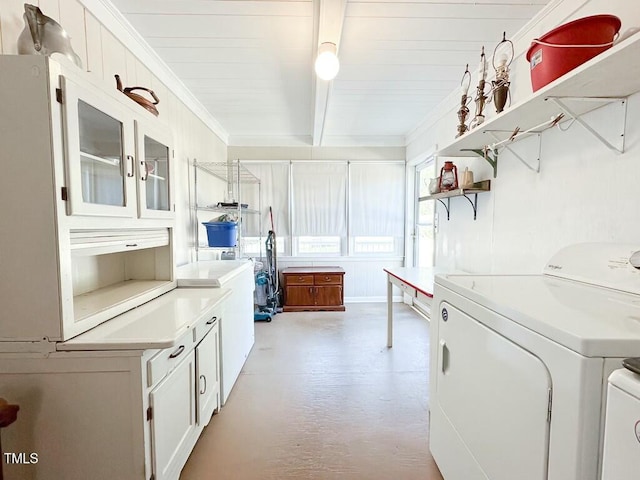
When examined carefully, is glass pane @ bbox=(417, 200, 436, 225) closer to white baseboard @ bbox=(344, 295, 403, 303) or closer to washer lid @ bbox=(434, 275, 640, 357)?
white baseboard @ bbox=(344, 295, 403, 303)

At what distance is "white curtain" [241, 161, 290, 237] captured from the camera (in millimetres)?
4676

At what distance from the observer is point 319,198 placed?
4754mm

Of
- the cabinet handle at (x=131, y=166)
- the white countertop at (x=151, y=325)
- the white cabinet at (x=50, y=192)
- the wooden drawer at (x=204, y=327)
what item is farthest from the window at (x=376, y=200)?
the white cabinet at (x=50, y=192)

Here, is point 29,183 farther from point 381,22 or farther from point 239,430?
point 381,22

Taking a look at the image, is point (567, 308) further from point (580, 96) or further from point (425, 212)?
point (425, 212)

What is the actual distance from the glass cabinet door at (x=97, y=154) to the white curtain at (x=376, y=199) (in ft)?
11.6

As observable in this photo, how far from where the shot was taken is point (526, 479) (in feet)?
2.90

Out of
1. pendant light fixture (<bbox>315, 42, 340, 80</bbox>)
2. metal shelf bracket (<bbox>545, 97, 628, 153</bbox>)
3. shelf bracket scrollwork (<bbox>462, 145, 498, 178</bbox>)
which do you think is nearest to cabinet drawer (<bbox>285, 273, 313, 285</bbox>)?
shelf bracket scrollwork (<bbox>462, 145, 498, 178</bbox>)

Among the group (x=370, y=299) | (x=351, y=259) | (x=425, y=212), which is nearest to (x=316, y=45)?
(x=425, y=212)

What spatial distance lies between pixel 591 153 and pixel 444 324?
1.06m

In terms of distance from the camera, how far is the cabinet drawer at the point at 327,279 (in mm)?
4375

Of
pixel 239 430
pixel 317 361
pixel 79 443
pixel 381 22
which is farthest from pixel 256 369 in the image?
pixel 381 22

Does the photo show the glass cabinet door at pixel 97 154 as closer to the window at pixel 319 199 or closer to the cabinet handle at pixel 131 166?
→ the cabinet handle at pixel 131 166

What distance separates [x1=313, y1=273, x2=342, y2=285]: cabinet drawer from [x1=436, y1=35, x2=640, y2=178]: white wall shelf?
279 centimetres
